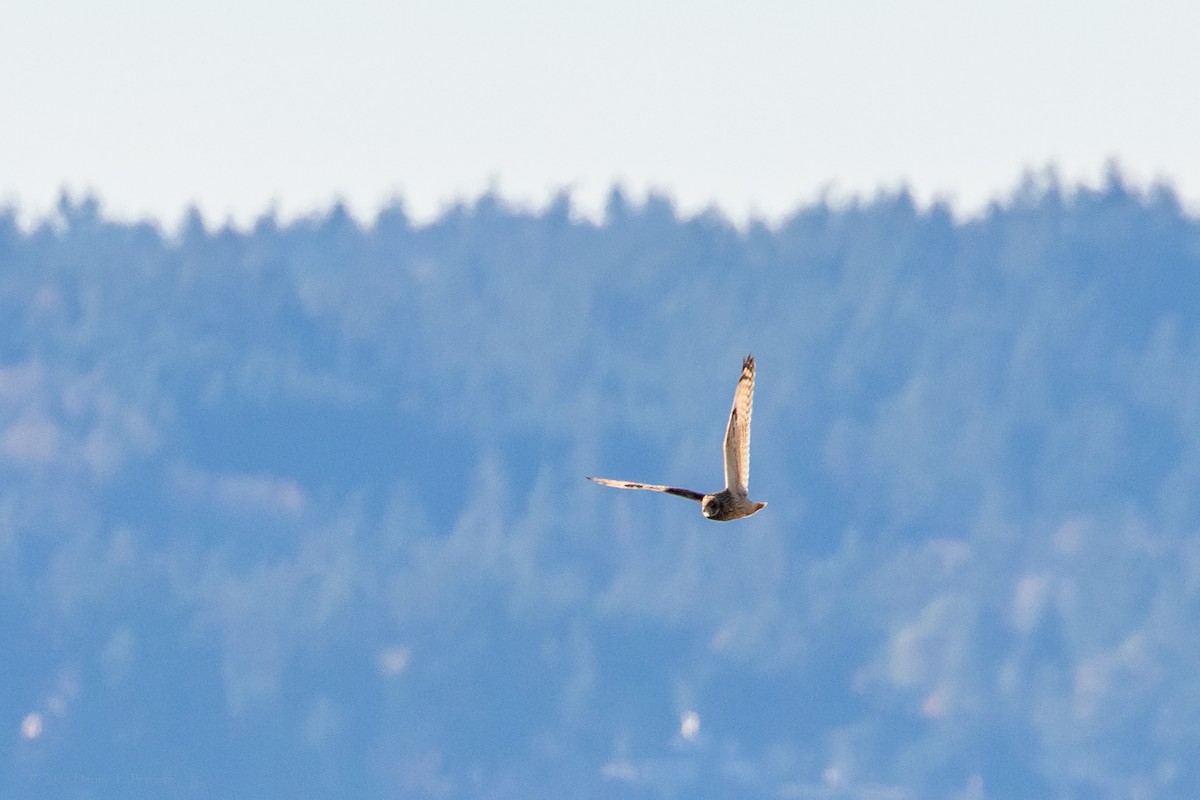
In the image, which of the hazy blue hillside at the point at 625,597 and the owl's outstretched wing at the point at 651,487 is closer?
the owl's outstretched wing at the point at 651,487

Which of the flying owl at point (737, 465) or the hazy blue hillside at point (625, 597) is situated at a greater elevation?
the hazy blue hillside at point (625, 597)

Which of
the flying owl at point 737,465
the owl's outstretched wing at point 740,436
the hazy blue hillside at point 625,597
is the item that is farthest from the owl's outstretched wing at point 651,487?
the hazy blue hillside at point 625,597

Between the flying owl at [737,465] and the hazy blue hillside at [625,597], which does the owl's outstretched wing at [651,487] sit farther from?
the hazy blue hillside at [625,597]

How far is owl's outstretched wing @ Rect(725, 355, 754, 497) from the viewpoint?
63.6 feet

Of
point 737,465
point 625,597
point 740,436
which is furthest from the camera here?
point 625,597

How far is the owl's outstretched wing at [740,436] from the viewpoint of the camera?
763 inches

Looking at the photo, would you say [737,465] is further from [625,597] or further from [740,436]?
[625,597]

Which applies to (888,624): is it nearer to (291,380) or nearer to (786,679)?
(786,679)

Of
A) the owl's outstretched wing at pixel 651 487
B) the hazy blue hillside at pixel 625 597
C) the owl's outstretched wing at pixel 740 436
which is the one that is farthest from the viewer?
the hazy blue hillside at pixel 625 597

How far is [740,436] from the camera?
19.4 metres

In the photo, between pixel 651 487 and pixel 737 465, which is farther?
pixel 737 465

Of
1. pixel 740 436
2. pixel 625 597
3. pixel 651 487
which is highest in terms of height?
pixel 625 597

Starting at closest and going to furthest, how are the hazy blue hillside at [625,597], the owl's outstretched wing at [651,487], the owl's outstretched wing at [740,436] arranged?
the owl's outstretched wing at [651,487]
the owl's outstretched wing at [740,436]
the hazy blue hillside at [625,597]

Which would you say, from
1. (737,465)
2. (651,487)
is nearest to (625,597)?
(737,465)
